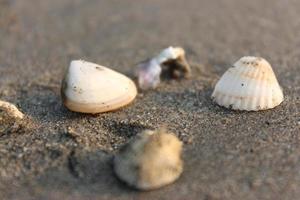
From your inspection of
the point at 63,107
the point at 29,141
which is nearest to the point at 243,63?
the point at 63,107

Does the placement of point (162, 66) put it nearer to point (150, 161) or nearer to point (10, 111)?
point (10, 111)

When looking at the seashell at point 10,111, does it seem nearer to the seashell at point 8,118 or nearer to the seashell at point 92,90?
the seashell at point 8,118

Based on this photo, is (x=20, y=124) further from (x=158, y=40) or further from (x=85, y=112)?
(x=158, y=40)

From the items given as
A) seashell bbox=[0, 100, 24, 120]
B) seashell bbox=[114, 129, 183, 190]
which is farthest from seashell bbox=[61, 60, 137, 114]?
seashell bbox=[114, 129, 183, 190]

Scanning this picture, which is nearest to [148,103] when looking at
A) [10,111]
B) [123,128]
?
[123,128]

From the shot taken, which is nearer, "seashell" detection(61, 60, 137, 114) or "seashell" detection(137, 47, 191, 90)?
"seashell" detection(61, 60, 137, 114)

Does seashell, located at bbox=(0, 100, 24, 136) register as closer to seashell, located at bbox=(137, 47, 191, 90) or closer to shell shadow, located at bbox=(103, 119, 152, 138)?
shell shadow, located at bbox=(103, 119, 152, 138)
